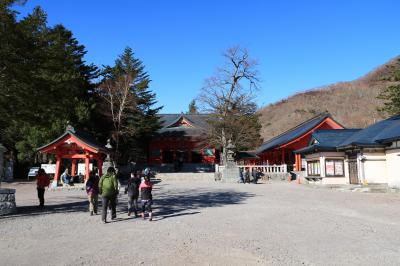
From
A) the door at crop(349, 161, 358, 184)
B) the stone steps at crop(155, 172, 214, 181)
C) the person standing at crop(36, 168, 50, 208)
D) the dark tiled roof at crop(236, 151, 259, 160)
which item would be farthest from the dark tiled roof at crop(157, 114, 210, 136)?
the person standing at crop(36, 168, 50, 208)

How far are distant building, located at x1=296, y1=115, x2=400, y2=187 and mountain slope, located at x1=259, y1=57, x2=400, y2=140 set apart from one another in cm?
5966

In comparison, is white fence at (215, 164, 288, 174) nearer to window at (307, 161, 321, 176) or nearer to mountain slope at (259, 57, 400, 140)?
window at (307, 161, 321, 176)

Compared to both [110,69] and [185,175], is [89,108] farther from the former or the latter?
[185,175]

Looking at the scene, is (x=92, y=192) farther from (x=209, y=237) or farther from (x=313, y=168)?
(x=313, y=168)

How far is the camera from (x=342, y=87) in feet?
389

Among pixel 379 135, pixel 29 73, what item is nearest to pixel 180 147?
pixel 379 135

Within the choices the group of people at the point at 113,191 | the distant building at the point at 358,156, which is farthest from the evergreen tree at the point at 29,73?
the distant building at the point at 358,156

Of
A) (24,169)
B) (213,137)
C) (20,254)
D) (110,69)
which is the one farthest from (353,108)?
(20,254)

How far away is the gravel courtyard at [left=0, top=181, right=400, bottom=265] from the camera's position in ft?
22.1

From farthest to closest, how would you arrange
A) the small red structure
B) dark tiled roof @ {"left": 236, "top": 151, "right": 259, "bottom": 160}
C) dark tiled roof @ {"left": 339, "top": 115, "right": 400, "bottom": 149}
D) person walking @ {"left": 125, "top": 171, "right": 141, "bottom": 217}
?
dark tiled roof @ {"left": 236, "top": 151, "right": 259, "bottom": 160} < the small red structure < dark tiled roof @ {"left": 339, "top": 115, "right": 400, "bottom": 149} < person walking @ {"left": 125, "top": 171, "right": 141, "bottom": 217}

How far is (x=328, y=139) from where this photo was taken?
27688 millimetres

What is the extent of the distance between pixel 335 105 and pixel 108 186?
100 metres

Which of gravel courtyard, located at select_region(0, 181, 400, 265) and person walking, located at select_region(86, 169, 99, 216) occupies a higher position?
person walking, located at select_region(86, 169, 99, 216)

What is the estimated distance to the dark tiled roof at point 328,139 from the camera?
86.1 ft
